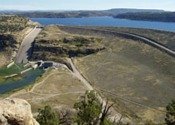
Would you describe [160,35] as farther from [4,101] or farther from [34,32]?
[4,101]

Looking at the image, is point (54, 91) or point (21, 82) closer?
point (54, 91)

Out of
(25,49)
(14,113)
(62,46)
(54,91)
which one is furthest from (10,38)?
(14,113)

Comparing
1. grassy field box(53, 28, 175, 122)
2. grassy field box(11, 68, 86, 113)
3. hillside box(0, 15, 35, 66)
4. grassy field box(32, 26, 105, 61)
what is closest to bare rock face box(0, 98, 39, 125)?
grassy field box(11, 68, 86, 113)

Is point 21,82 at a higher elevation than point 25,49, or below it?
below

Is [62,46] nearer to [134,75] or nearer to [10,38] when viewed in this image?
[10,38]

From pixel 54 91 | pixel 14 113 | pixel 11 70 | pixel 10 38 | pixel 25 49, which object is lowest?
pixel 11 70

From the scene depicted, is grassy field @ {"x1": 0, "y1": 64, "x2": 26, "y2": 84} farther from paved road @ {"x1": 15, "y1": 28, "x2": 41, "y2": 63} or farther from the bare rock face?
the bare rock face

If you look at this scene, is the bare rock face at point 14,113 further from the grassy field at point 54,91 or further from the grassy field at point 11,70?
the grassy field at point 11,70
